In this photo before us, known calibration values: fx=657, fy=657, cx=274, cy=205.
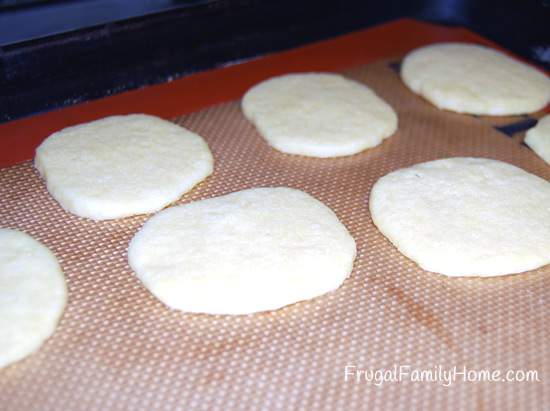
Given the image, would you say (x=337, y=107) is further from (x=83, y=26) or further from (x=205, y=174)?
(x=83, y=26)

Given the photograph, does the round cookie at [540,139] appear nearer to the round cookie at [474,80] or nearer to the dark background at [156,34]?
the round cookie at [474,80]

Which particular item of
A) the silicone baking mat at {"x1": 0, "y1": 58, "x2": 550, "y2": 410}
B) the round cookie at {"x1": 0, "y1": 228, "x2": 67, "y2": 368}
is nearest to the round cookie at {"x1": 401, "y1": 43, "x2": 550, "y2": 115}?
the silicone baking mat at {"x1": 0, "y1": 58, "x2": 550, "y2": 410}

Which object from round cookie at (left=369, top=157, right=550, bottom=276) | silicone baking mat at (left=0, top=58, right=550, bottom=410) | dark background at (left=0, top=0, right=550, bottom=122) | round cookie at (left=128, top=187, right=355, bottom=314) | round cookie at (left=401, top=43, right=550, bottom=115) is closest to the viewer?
silicone baking mat at (left=0, top=58, right=550, bottom=410)

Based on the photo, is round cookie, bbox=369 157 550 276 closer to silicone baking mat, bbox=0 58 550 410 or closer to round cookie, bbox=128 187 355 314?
silicone baking mat, bbox=0 58 550 410

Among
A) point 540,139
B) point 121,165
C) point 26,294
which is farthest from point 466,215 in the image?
point 26,294

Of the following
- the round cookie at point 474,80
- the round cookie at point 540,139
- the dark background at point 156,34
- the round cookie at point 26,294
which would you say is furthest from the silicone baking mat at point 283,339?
the round cookie at point 474,80

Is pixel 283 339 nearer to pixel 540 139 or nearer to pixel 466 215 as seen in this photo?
pixel 466 215

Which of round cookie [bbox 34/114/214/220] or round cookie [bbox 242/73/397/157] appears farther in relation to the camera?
→ round cookie [bbox 242/73/397/157]
